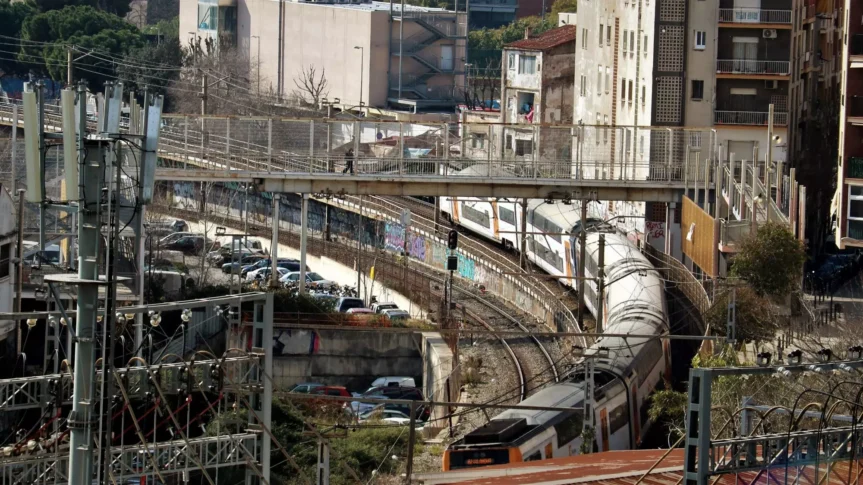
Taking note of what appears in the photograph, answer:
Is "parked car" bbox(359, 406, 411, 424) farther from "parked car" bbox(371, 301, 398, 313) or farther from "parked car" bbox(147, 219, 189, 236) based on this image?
"parked car" bbox(147, 219, 189, 236)

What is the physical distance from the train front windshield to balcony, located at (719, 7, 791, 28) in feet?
65.4

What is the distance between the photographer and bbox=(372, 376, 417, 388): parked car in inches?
1114

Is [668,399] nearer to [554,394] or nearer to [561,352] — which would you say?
[554,394]

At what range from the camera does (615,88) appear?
1563 inches

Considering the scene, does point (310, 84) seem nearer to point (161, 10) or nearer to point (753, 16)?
point (161, 10)

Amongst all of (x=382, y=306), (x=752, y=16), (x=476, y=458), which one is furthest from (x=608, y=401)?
(x=752, y=16)

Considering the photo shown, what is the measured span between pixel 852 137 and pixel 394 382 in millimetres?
9114

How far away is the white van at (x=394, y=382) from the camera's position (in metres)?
28.3

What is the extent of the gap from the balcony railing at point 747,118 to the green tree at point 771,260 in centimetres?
1080

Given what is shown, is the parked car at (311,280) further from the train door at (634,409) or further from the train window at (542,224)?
the train door at (634,409)

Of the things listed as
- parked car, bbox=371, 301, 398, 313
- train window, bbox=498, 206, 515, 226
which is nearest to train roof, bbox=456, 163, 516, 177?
parked car, bbox=371, 301, 398, 313

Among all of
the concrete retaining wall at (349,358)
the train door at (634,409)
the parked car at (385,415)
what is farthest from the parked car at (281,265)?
the train door at (634,409)

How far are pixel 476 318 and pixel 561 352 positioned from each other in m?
4.44

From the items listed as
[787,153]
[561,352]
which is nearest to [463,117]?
[787,153]
